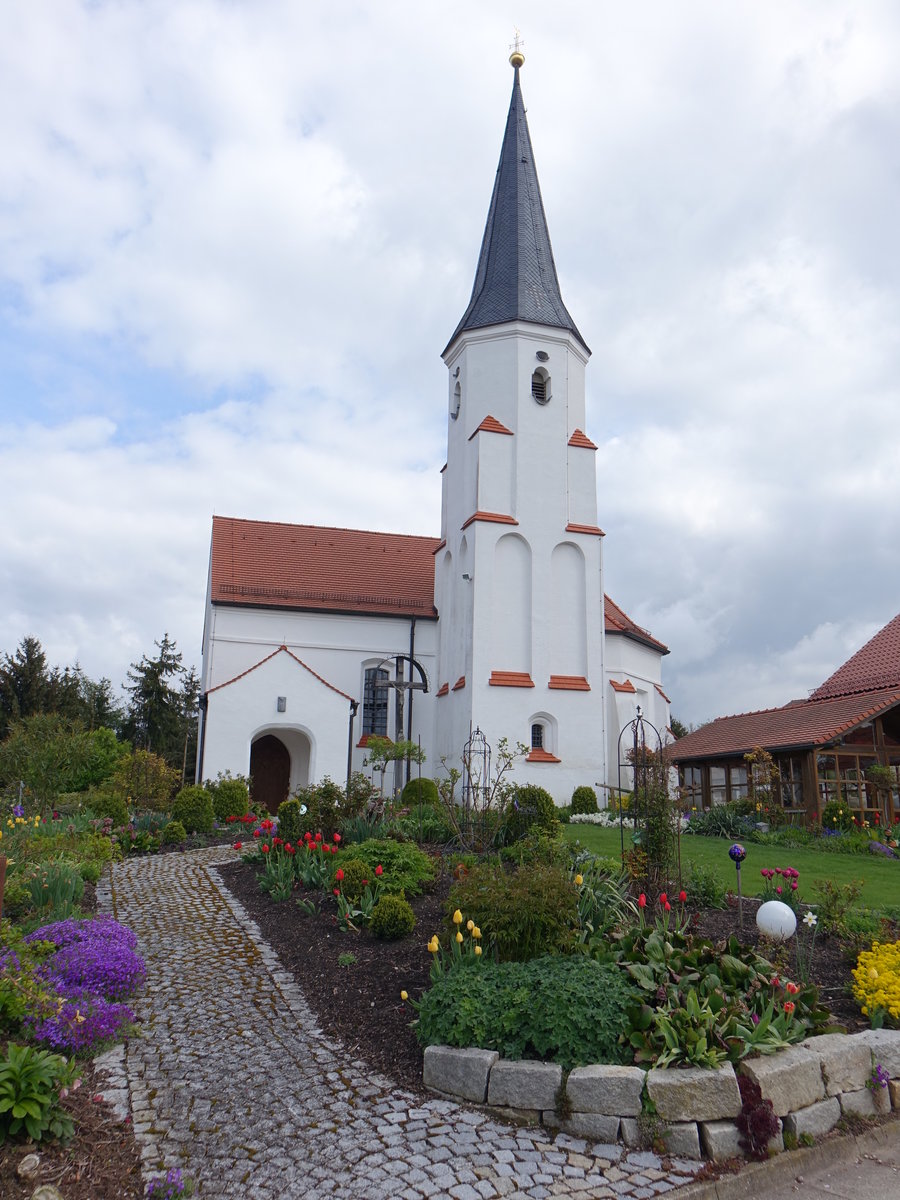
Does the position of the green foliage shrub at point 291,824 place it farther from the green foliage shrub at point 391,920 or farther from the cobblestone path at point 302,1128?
the cobblestone path at point 302,1128

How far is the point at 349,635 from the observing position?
2769 centimetres

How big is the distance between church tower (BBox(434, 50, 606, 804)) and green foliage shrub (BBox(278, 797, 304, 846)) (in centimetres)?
1009

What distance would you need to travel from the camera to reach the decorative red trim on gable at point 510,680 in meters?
23.8

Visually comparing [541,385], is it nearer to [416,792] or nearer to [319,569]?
[319,569]

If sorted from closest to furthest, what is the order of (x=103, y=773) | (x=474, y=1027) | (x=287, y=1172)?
(x=287, y=1172) → (x=474, y=1027) → (x=103, y=773)

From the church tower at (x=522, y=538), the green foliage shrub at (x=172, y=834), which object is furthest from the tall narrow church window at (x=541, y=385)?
the green foliage shrub at (x=172, y=834)

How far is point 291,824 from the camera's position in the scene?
1335 centimetres

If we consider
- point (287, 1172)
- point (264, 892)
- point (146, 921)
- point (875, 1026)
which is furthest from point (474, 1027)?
point (264, 892)

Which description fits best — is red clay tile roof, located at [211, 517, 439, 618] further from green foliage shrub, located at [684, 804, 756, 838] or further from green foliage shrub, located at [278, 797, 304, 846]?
green foliage shrub, located at [278, 797, 304, 846]

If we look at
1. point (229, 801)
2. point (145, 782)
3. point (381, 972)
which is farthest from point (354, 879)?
point (145, 782)

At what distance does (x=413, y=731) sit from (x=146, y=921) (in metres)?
17.5

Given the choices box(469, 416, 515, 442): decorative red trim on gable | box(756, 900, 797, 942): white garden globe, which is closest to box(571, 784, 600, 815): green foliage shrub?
box(469, 416, 515, 442): decorative red trim on gable

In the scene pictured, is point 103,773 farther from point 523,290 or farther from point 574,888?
point 574,888

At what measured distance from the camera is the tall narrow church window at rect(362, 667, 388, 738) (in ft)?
89.7
